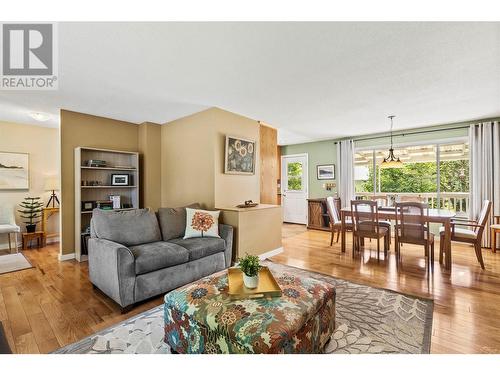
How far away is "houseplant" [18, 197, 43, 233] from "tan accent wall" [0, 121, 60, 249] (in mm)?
88

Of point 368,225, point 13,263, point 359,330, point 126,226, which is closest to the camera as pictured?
point 359,330

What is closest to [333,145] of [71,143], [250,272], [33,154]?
[250,272]

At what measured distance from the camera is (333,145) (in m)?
6.36

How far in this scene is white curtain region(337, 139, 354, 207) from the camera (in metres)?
5.97

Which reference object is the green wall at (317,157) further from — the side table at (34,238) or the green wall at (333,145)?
the side table at (34,238)

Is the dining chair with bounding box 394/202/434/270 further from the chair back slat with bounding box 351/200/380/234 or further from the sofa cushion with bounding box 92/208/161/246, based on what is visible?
the sofa cushion with bounding box 92/208/161/246

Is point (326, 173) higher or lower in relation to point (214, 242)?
higher

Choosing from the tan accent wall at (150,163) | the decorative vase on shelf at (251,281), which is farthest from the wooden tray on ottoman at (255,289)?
the tan accent wall at (150,163)

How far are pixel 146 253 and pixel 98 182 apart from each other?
8.18 ft

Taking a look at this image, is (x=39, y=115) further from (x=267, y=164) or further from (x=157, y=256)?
(x=267, y=164)
